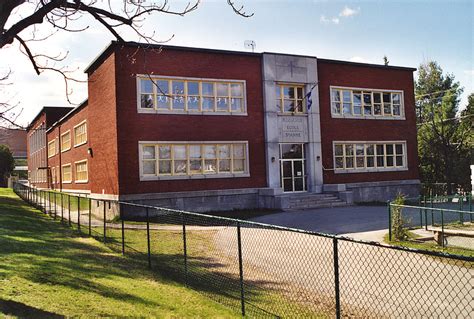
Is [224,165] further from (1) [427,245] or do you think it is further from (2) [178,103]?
(1) [427,245]

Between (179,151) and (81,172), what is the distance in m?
13.6

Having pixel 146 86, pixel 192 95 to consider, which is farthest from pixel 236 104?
pixel 146 86

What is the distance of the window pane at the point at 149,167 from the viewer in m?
23.0

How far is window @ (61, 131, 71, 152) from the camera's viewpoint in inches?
1527

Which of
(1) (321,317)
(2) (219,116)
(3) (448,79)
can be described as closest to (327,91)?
(2) (219,116)

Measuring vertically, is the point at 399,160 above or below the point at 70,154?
below

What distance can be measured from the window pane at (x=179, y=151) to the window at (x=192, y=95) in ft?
6.51

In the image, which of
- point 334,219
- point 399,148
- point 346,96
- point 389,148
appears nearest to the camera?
point 334,219

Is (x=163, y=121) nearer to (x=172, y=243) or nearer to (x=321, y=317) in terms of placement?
(x=172, y=243)

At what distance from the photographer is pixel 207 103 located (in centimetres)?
2484

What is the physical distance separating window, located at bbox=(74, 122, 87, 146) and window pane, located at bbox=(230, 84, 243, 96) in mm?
13075

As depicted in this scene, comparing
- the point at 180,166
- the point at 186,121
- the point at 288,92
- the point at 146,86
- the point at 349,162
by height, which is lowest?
the point at 349,162

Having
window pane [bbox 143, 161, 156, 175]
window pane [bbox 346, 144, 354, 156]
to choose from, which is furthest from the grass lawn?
window pane [bbox 346, 144, 354, 156]

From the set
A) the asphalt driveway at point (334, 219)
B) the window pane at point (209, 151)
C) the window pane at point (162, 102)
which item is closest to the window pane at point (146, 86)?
the window pane at point (162, 102)
